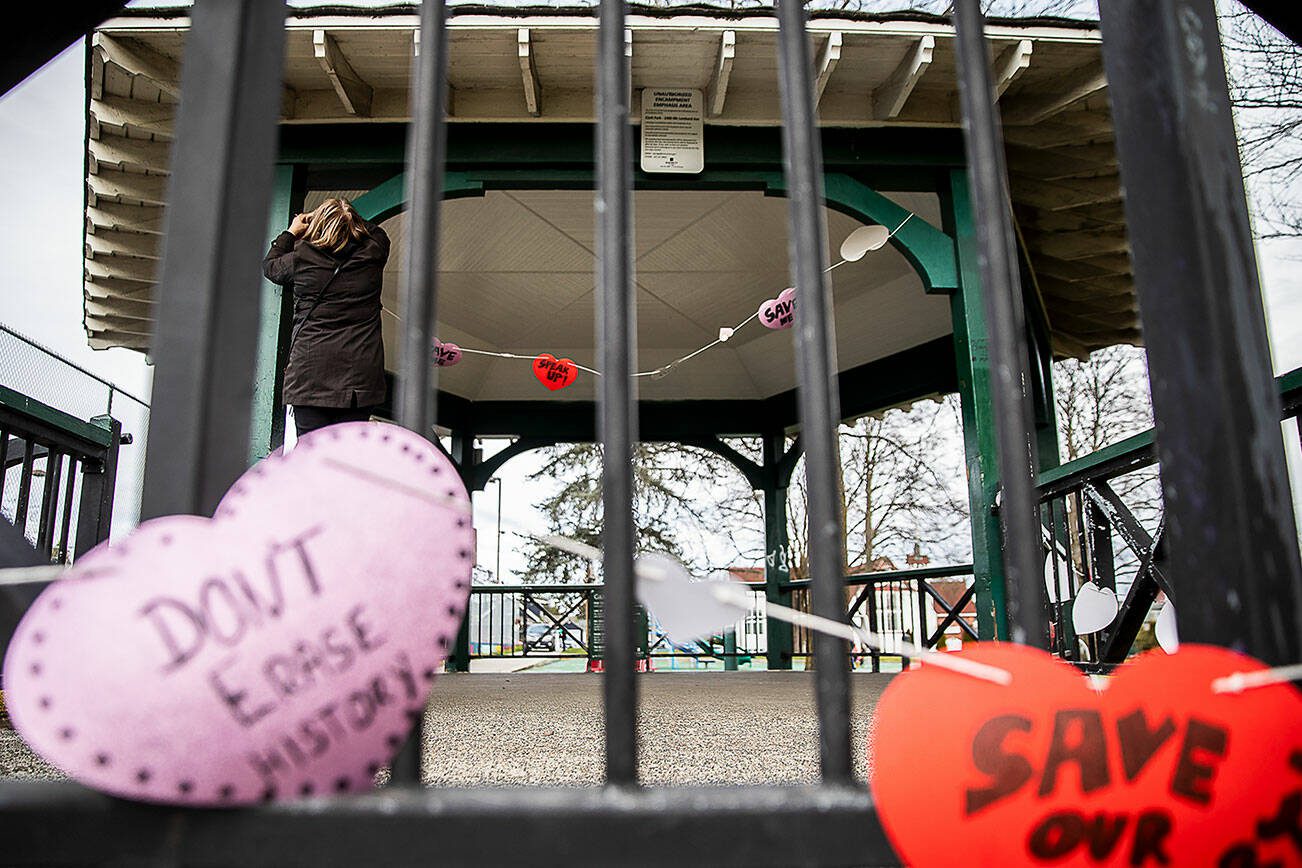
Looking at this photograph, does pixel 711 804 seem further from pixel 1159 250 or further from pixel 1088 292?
pixel 1088 292

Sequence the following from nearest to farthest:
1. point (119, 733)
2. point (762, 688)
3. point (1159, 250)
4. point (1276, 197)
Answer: point (119, 733) < point (1159, 250) < point (1276, 197) < point (762, 688)

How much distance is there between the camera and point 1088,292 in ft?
16.5

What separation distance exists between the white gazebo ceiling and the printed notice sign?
76cm

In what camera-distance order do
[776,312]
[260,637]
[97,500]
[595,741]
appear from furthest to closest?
1. [776,312]
2. [97,500]
3. [595,741]
4. [260,637]

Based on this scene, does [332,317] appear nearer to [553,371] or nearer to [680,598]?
[680,598]

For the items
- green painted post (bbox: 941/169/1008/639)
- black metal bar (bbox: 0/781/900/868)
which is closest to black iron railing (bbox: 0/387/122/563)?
black metal bar (bbox: 0/781/900/868)

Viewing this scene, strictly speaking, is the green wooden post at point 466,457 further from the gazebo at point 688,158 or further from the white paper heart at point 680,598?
the white paper heart at point 680,598

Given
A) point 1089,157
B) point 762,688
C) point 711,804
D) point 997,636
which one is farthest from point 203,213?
point 762,688

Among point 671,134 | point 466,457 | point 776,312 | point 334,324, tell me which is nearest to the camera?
point 334,324

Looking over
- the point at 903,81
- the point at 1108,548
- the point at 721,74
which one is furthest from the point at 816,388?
the point at 903,81

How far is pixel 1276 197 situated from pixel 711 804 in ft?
17.1

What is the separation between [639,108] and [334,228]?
168 centimetres

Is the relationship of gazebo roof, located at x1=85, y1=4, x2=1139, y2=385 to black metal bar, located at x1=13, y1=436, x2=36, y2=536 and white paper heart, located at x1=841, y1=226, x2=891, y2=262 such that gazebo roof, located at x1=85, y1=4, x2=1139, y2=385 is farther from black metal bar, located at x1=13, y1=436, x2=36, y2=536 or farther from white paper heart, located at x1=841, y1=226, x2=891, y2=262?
black metal bar, located at x1=13, y1=436, x2=36, y2=536

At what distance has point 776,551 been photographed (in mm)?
7766
